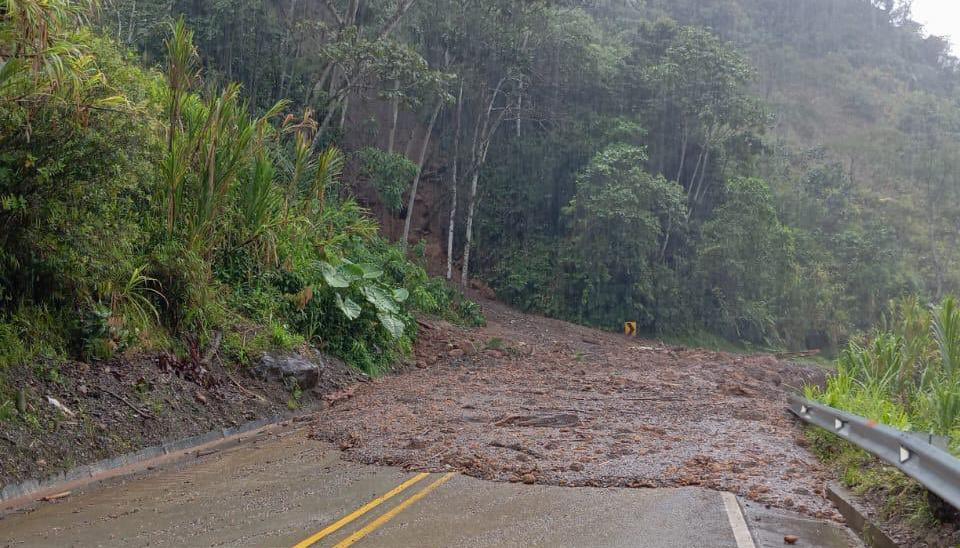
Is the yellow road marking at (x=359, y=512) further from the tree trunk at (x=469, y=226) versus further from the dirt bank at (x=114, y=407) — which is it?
the tree trunk at (x=469, y=226)

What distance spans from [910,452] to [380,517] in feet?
13.7

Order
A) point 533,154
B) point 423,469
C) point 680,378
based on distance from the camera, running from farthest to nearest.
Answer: point 533,154
point 680,378
point 423,469

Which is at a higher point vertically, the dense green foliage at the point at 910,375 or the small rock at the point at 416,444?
the dense green foliage at the point at 910,375

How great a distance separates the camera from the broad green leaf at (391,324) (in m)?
19.6

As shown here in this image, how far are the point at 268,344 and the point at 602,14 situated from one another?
5274cm

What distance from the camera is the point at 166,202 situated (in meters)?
13.2

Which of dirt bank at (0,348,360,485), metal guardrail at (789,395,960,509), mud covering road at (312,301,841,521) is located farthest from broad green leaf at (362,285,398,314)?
metal guardrail at (789,395,960,509)

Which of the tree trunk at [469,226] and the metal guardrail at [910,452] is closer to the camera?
the metal guardrail at [910,452]

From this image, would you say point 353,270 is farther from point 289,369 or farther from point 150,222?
point 150,222

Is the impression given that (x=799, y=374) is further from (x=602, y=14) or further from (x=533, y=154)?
(x=602, y=14)

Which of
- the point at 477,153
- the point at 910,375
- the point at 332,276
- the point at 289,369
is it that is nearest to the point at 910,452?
the point at 910,375

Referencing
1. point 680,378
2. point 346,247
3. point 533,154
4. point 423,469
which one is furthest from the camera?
point 533,154

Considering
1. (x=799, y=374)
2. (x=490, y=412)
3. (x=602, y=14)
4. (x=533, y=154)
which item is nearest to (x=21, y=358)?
(x=490, y=412)

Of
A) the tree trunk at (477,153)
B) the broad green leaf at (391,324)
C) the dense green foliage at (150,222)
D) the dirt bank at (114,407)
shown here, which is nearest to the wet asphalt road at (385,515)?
the dirt bank at (114,407)
